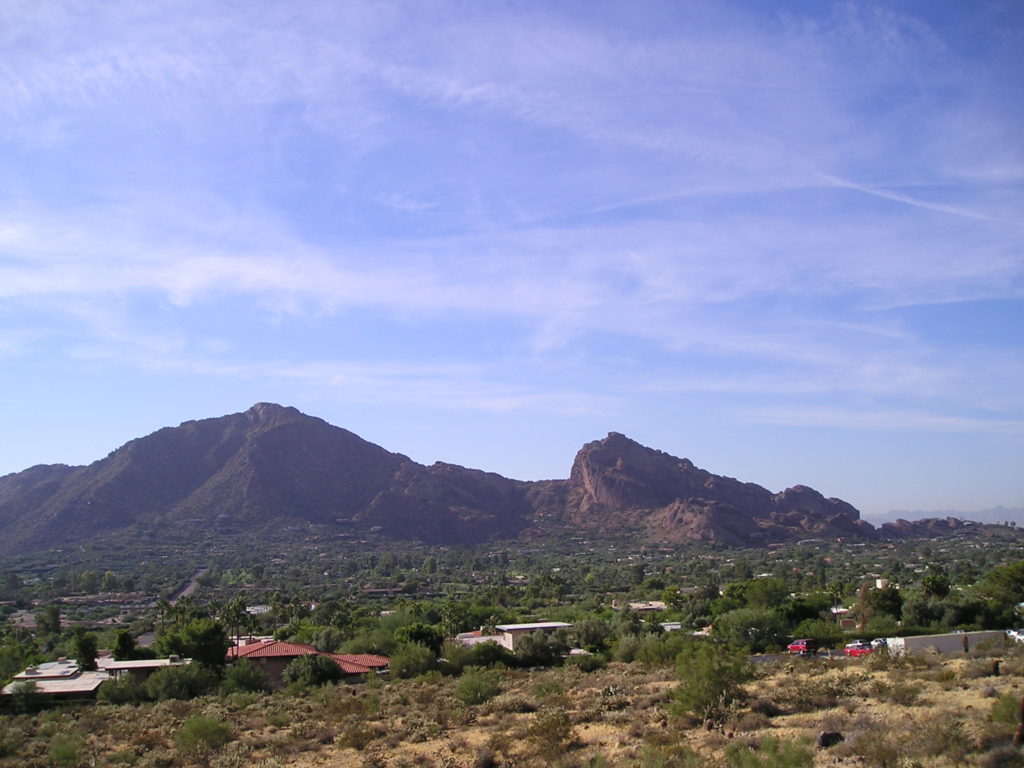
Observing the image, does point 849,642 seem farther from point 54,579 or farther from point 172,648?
point 54,579

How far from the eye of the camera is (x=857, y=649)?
33188 millimetres

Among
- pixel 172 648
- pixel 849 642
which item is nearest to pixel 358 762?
pixel 172 648

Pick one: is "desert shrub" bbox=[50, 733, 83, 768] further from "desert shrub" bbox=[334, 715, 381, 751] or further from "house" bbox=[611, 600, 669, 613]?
"house" bbox=[611, 600, 669, 613]

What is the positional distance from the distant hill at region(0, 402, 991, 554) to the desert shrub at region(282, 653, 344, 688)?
390 feet

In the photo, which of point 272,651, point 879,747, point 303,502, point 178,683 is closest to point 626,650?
point 272,651

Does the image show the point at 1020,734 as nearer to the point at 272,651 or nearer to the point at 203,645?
the point at 203,645

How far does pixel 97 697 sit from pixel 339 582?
72809 mm

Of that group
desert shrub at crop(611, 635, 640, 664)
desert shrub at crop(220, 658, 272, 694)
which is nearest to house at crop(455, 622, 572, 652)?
desert shrub at crop(611, 635, 640, 664)

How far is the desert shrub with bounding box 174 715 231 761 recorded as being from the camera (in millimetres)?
20375

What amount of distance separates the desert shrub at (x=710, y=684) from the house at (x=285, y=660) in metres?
18.7

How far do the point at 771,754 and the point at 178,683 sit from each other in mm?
25431

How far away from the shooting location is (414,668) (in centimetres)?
3528

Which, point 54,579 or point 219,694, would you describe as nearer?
point 219,694

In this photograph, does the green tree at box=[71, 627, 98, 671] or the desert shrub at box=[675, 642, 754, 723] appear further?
the green tree at box=[71, 627, 98, 671]
